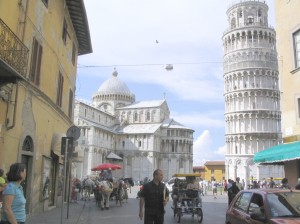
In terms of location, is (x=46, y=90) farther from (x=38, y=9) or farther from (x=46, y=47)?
(x=38, y=9)

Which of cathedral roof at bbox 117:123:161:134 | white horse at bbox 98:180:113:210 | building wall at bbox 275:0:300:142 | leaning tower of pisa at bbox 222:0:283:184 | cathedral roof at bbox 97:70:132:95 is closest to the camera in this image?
building wall at bbox 275:0:300:142

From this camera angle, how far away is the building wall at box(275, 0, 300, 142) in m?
16.7

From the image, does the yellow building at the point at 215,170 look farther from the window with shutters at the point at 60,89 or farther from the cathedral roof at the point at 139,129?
the window with shutters at the point at 60,89

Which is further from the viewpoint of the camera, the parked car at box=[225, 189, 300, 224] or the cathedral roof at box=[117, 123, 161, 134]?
the cathedral roof at box=[117, 123, 161, 134]

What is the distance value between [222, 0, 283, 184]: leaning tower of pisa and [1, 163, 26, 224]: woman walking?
2548 inches

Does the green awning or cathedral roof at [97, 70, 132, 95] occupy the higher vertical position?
cathedral roof at [97, 70, 132, 95]

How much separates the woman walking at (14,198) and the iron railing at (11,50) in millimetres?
4112

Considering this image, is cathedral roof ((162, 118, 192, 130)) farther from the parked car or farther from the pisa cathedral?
the parked car

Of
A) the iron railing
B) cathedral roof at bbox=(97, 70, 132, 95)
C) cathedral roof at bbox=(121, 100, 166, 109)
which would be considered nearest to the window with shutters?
the iron railing

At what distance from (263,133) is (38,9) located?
60.5 m

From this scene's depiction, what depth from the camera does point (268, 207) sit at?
6215mm

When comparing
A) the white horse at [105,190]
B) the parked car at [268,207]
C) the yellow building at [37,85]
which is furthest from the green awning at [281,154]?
the yellow building at [37,85]

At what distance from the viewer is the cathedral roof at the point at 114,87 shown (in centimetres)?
9538

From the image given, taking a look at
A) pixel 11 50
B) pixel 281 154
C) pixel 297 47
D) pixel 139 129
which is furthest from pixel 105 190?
pixel 139 129
